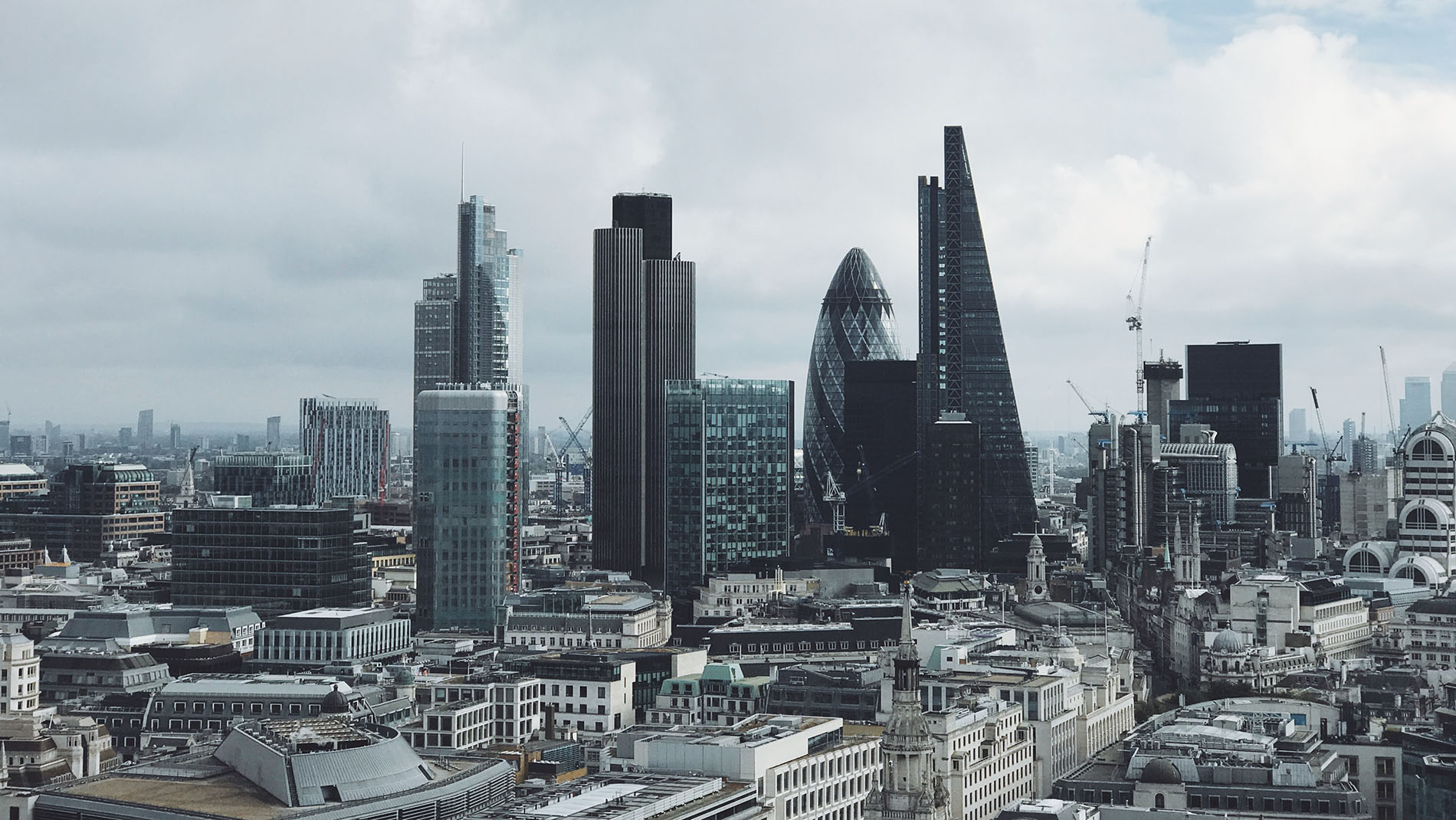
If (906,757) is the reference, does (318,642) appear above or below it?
below

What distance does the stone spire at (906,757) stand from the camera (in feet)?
305

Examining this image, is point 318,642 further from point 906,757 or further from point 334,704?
point 906,757

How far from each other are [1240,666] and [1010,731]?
59.4m

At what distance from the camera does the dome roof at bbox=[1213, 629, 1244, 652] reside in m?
192

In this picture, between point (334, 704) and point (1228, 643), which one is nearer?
point (334, 704)

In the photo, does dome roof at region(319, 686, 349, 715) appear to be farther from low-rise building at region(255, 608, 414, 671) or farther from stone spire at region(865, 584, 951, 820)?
stone spire at region(865, 584, 951, 820)

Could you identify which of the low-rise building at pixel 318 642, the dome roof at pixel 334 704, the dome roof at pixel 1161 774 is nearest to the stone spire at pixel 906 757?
the dome roof at pixel 1161 774

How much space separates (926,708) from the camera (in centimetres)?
14312

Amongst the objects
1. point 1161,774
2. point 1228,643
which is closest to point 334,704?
point 1161,774

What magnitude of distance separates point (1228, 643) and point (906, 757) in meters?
106

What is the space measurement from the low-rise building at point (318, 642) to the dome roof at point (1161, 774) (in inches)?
3437

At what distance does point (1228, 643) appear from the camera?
19225 centimetres

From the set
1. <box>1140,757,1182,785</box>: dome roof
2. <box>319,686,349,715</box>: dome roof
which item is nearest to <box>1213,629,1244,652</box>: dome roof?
<box>1140,757,1182,785</box>: dome roof

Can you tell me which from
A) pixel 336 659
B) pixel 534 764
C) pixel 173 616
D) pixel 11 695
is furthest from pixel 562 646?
pixel 534 764
